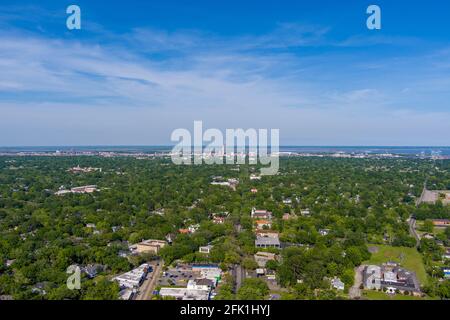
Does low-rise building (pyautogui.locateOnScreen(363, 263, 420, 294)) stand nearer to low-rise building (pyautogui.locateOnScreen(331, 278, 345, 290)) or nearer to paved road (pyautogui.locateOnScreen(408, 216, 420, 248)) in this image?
low-rise building (pyautogui.locateOnScreen(331, 278, 345, 290))

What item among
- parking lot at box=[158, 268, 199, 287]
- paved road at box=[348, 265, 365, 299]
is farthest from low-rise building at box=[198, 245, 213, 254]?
paved road at box=[348, 265, 365, 299]

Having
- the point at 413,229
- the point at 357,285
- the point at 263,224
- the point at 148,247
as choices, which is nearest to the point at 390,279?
the point at 357,285

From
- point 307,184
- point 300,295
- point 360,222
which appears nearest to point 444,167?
point 307,184

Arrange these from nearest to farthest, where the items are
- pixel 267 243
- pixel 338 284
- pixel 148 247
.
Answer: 1. pixel 338 284
2. pixel 148 247
3. pixel 267 243

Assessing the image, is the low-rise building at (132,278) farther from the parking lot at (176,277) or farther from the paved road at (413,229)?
the paved road at (413,229)

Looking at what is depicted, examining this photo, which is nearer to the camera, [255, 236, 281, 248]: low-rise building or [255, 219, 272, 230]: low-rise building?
[255, 236, 281, 248]: low-rise building

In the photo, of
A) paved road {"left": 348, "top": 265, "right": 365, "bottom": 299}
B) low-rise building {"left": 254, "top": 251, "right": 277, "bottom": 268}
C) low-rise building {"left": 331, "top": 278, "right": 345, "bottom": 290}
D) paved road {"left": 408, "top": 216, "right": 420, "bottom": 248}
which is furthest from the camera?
paved road {"left": 408, "top": 216, "right": 420, "bottom": 248}

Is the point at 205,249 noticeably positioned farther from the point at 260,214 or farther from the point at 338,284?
the point at 260,214

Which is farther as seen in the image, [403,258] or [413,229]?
[413,229]
